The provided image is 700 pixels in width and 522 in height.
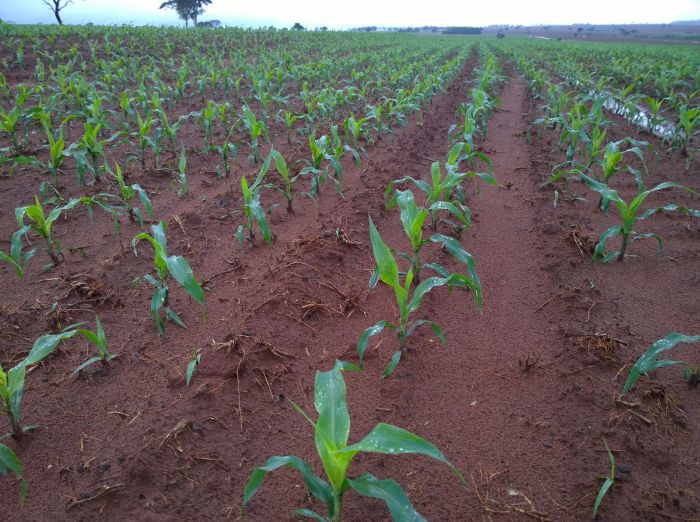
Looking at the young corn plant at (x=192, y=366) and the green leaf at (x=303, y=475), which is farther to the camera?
the young corn plant at (x=192, y=366)

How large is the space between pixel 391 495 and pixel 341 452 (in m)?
0.19

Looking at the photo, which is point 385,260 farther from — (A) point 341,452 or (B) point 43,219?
(B) point 43,219

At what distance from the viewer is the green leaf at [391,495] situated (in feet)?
3.57

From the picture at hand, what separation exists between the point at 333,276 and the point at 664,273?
2312mm

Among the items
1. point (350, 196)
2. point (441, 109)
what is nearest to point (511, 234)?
point (350, 196)

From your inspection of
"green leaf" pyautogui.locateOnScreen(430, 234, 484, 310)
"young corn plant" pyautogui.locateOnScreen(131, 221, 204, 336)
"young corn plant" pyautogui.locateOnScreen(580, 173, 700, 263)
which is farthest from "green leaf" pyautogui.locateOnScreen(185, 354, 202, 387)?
"young corn plant" pyautogui.locateOnScreen(580, 173, 700, 263)

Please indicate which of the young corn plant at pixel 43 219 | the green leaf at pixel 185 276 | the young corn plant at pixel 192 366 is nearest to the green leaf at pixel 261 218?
the green leaf at pixel 185 276

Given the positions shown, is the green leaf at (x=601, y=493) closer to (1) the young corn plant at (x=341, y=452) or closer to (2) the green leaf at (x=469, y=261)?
(1) the young corn plant at (x=341, y=452)

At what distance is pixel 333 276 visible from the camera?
9.32 feet

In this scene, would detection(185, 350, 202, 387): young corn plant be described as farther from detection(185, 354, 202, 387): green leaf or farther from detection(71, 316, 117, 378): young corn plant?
detection(71, 316, 117, 378): young corn plant

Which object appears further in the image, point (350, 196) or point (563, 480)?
point (350, 196)

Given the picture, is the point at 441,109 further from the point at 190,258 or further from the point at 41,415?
the point at 41,415

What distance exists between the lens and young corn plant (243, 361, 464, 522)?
1.08 meters

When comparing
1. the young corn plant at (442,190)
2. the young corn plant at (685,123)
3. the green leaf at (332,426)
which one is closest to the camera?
the green leaf at (332,426)
